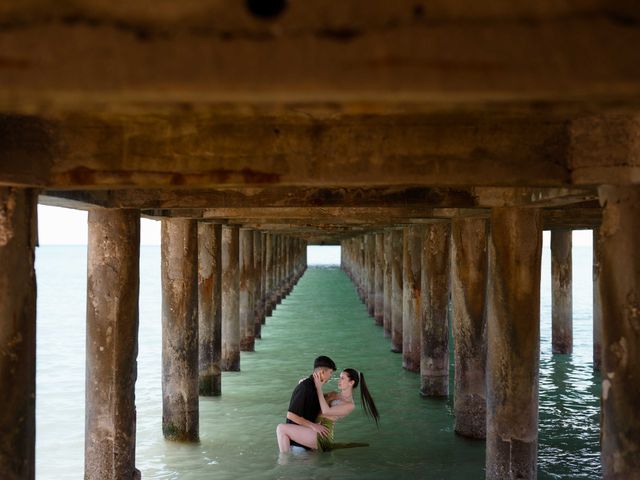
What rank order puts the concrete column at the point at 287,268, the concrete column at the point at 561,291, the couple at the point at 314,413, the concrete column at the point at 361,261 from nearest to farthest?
the couple at the point at 314,413 < the concrete column at the point at 561,291 < the concrete column at the point at 361,261 < the concrete column at the point at 287,268

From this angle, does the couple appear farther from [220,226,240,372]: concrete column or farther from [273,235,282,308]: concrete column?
[273,235,282,308]: concrete column

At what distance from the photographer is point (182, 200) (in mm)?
5734

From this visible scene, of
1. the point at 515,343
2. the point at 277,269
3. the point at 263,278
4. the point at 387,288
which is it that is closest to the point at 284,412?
the point at 515,343

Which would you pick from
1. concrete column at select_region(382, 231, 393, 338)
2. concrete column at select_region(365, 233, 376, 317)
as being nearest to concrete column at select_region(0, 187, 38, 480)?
concrete column at select_region(382, 231, 393, 338)

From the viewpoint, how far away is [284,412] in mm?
8172

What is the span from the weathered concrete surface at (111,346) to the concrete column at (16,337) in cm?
172

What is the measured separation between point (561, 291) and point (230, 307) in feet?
18.9

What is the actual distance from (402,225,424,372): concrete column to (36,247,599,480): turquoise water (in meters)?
0.31

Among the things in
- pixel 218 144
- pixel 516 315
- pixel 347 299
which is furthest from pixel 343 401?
pixel 347 299

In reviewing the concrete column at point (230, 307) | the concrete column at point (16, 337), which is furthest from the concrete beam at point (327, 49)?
the concrete column at point (230, 307)

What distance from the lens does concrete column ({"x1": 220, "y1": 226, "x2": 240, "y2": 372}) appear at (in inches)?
418

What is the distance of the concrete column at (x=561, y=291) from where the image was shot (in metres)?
12.3

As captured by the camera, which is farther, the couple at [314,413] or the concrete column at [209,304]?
the concrete column at [209,304]

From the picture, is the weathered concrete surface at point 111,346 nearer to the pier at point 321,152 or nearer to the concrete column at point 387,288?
the pier at point 321,152
